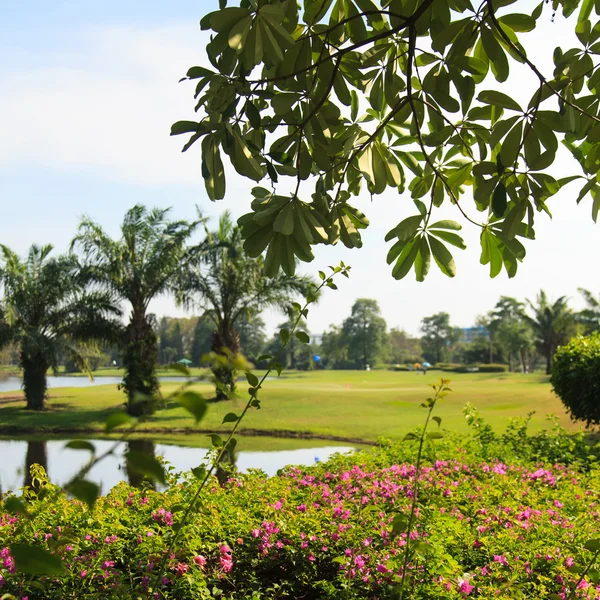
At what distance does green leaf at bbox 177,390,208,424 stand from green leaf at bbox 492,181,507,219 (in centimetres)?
132

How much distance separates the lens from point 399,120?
89.7 inches

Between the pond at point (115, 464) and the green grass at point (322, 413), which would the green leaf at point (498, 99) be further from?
the green grass at point (322, 413)

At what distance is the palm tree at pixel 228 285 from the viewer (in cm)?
1712

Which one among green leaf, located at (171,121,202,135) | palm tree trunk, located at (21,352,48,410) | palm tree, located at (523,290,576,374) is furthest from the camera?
palm tree, located at (523,290,576,374)

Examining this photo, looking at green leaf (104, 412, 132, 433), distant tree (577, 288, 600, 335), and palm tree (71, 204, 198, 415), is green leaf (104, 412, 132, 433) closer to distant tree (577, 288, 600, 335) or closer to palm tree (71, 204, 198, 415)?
palm tree (71, 204, 198, 415)

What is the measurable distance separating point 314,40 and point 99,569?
7.32ft

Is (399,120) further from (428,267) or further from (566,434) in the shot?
(566,434)

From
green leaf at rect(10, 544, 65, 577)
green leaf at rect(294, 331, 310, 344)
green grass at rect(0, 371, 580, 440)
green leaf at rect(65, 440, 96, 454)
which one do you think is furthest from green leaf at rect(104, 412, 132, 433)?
green grass at rect(0, 371, 580, 440)

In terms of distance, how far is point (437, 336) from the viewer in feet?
194

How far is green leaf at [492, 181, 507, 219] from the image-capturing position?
5.82ft

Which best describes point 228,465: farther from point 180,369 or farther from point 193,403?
point 193,403

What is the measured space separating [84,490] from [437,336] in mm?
60247

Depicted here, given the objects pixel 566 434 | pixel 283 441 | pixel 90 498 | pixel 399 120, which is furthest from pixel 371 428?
pixel 90 498

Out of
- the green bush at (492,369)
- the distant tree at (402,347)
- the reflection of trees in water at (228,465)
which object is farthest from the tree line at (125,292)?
the distant tree at (402,347)
